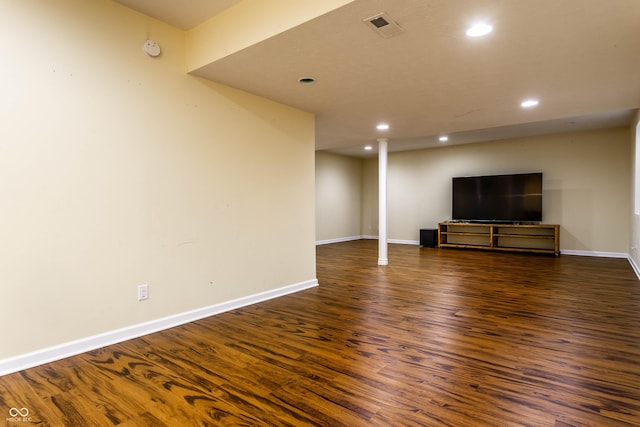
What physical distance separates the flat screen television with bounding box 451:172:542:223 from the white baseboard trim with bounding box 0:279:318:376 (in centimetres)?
574

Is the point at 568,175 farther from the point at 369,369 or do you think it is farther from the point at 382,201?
the point at 369,369

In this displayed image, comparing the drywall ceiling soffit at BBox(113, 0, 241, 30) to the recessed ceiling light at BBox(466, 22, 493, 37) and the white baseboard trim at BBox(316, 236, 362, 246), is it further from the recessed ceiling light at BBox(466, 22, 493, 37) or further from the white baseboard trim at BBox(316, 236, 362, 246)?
the white baseboard trim at BBox(316, 236, 362, 246)

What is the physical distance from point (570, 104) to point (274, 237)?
3707mm

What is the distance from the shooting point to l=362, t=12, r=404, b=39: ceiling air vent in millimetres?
2094

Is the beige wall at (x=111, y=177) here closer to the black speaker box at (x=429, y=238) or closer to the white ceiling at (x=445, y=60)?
the white ceiling at (x=445, y=60)

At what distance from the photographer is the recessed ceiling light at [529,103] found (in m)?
3.79

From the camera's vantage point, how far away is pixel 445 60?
2730mm

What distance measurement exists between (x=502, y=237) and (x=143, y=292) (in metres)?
7.35

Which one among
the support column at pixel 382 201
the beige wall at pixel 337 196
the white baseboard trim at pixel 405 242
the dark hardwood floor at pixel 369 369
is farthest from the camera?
the white baseboard trim at pixel 405 242

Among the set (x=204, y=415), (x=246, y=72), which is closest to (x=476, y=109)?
(x=246, y=72)

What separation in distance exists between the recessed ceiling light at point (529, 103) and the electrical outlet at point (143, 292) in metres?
4.23

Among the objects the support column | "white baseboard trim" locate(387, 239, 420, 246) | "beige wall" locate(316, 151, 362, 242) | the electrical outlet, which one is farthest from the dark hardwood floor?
"white baseboard trim" locate(387, 239, 420, 246)

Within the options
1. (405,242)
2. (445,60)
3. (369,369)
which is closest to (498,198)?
(405,242)

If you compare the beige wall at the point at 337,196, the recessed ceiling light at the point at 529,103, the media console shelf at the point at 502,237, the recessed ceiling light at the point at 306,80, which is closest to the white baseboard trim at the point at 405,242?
the media console shelf at the point at 502,237
